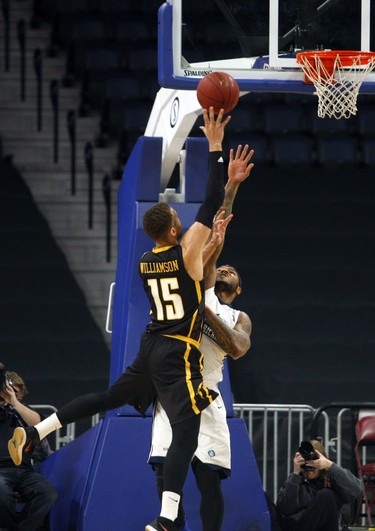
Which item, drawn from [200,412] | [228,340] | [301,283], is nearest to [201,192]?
[228,340]

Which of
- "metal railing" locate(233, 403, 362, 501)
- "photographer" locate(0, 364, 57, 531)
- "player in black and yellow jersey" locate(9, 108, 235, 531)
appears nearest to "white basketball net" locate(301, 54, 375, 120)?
"player in black and yellow jersey" locate(9, 108, 235, 531)

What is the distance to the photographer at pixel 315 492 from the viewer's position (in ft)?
27.0

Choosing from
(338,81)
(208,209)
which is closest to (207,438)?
(208,209)

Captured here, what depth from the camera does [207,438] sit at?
22.3ft

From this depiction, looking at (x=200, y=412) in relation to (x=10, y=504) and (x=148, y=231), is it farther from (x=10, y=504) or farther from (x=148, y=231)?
(x=10, y=504)

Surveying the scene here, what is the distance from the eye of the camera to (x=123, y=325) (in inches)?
Result: 318

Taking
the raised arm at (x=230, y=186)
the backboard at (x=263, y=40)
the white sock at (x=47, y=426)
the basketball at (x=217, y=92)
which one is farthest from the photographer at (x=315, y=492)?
the basketball at (x=217, y=92)

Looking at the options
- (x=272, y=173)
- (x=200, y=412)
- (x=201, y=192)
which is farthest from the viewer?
(x=272, y=173)

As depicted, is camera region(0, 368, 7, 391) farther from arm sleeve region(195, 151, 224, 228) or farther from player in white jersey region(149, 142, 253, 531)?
arm sleeve region(195, 151, 224, 228)

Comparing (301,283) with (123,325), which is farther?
(301,283)

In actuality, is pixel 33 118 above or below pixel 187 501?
above

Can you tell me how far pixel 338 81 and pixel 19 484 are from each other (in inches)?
134

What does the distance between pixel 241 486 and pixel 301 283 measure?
20.7ft

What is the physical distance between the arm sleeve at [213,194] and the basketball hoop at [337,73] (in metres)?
1.20
